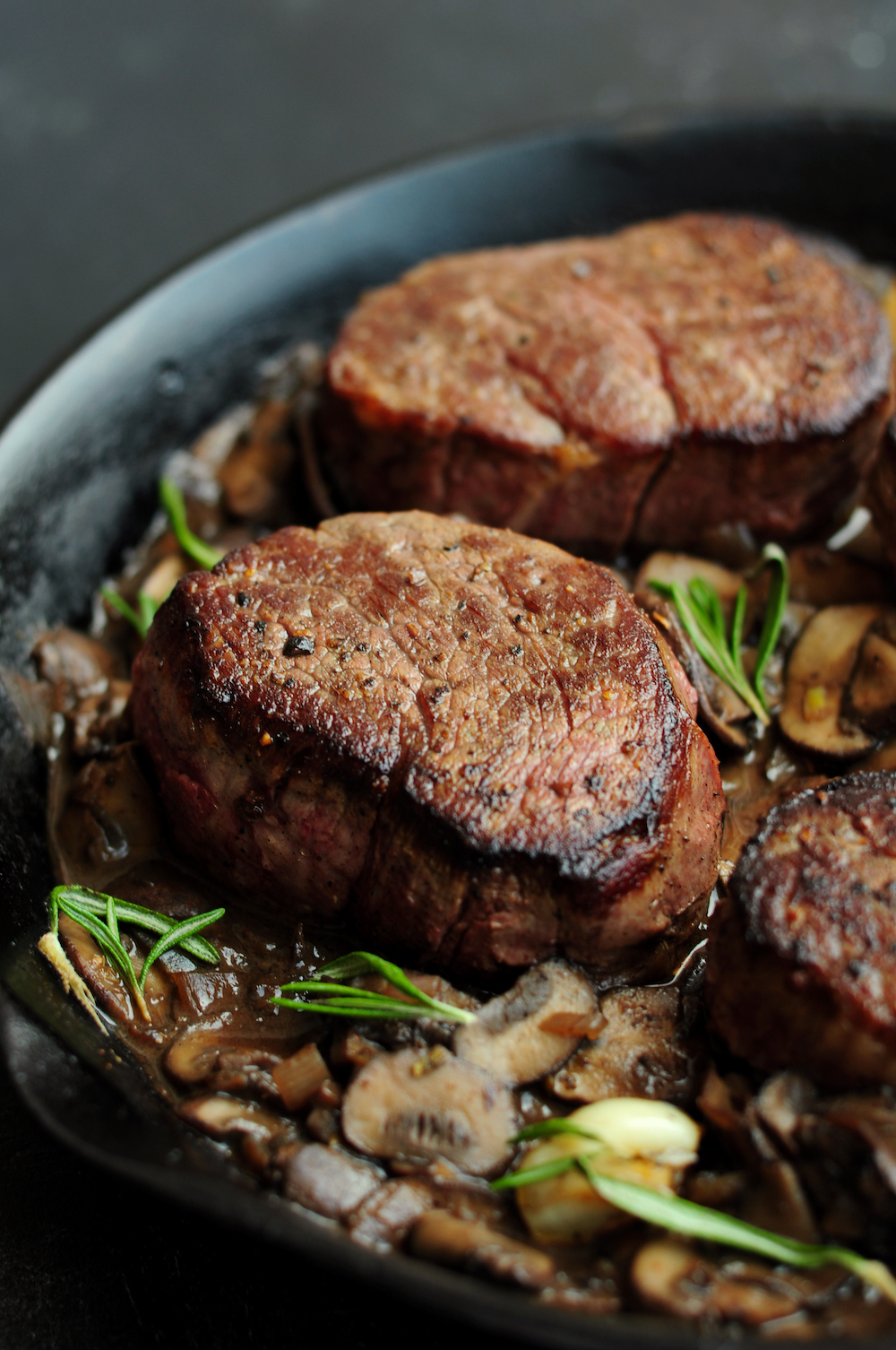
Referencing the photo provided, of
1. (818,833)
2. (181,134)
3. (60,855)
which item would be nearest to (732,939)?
(818,833)

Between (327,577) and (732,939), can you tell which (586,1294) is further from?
(327,577)

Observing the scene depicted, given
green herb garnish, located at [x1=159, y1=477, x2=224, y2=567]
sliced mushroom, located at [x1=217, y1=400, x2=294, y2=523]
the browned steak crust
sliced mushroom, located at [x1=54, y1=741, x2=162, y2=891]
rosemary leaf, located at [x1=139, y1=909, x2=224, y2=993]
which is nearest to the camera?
rosemary leaf, located at [x1=139, y1=909, x2=224, y2=993]

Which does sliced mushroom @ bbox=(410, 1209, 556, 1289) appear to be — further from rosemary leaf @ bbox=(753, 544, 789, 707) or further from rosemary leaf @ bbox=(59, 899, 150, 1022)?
rosemary leaf @ bbox=(753, 544, 789, 707)

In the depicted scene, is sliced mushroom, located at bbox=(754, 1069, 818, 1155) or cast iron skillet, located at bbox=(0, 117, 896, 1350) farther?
cast iron skillet, located at bbox=(0, 117, 896, 1350)

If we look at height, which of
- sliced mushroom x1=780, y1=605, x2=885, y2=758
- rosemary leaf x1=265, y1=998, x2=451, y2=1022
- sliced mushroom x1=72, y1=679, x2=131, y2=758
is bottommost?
sliced mushroom x1=780, y1=605, x2=885, y2=758

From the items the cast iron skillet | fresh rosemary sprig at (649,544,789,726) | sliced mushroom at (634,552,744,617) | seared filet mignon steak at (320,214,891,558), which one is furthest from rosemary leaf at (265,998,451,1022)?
seared filet mignon steak at (320,214,891,558)

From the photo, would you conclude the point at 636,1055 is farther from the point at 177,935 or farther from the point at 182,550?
the point at 182,550

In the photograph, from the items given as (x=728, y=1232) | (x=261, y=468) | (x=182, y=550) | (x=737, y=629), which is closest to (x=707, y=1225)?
(x=728, y=1232)
